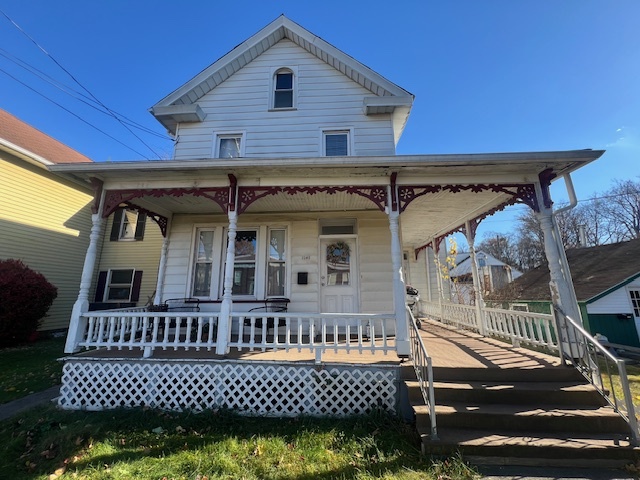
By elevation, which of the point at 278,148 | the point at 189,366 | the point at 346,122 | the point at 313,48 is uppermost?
the point at 313,48

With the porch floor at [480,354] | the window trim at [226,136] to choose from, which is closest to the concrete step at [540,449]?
the porch floor at [480,354]

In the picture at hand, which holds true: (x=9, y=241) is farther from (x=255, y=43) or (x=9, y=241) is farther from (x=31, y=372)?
(x=255, y=43)

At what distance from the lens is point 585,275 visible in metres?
15.5

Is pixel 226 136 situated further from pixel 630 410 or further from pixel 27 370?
pixel 630 410

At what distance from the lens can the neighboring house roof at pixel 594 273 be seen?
42.5ft

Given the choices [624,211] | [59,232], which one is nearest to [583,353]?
[59,232]

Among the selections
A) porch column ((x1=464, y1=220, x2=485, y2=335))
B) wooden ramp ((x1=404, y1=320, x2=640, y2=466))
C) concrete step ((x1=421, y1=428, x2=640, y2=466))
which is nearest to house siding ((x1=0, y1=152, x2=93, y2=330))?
wooden ramp ((x1=404, y1=320, x2=640, y2=466))

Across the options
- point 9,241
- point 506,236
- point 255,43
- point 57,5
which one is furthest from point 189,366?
point 506,236

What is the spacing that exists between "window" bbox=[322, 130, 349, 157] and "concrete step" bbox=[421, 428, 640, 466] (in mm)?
6516

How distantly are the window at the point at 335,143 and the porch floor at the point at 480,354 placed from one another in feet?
17.0

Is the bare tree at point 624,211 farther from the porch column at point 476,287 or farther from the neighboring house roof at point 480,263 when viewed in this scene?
the porch column at point 476,287

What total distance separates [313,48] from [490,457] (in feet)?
31.6

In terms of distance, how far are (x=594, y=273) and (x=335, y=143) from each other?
1623 centimetres

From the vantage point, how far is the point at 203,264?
7.70 m
